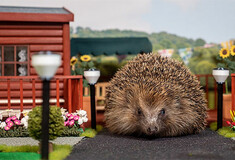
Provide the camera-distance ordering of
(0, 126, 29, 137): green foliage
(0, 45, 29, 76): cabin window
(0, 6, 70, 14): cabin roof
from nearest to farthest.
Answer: (0, 126, 29, 137): green foliage → (0, 45, 29, 76): cabin window → (0, 6, 70, 14): cabin roof

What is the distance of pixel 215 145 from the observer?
6672mm

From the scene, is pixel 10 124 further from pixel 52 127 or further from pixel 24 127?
pixel 52 127

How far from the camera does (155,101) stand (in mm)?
6906

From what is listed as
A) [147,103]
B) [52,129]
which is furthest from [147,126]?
[52,129]

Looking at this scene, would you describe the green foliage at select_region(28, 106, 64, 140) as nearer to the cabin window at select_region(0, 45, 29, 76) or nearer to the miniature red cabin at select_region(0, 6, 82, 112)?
the miniature red cabin at select_region(0, 6, 82, 112)

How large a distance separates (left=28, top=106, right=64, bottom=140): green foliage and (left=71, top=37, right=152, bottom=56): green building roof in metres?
7.08

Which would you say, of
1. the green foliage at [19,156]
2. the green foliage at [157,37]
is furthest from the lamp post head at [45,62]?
the green foliage at [157,37]

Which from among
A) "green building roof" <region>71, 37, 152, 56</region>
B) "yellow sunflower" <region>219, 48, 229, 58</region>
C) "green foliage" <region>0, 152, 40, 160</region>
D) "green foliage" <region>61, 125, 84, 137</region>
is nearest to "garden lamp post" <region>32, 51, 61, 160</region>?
"green foliage" <region>0, 152, 40, 160</region>

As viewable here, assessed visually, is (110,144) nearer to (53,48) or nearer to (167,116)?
(167,116)

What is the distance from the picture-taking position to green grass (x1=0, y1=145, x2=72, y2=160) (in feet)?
18.9

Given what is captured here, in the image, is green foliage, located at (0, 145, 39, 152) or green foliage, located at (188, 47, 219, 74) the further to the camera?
green foliage, located at (188, 47, 219, 74)

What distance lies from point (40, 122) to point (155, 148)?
1999 mm

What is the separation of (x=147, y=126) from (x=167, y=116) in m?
0.73

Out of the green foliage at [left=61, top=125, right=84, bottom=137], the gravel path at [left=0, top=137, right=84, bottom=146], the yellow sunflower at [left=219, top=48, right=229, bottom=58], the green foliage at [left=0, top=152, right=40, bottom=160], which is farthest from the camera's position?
the yellow sunflower at [left=219, top=48, right=229, bottom=58]
